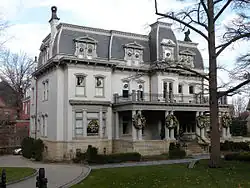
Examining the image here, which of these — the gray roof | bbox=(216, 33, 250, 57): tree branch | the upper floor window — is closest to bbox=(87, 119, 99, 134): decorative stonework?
the upper floor window

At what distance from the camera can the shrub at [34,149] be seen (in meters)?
28.2

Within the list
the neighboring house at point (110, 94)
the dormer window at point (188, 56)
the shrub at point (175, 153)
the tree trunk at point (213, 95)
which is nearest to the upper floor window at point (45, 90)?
the neighboring house at point (110, 94)

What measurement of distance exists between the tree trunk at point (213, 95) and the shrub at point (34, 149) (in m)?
16.7

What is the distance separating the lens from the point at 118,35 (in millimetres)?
31469

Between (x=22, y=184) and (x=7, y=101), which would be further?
(x=7, y=101)

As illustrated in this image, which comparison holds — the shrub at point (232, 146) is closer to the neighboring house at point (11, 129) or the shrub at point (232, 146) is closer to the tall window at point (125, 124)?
the tall window at point (125, 124)

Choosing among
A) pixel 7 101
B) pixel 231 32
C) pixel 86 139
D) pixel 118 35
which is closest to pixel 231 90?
pixel 231 32

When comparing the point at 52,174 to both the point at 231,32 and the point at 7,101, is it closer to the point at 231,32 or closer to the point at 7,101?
the point at 231,32

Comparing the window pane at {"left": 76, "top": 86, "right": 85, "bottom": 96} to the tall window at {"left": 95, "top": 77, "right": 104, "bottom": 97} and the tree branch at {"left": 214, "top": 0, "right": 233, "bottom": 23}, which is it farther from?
the tree branch at {"left": 214, "top": 0, "right": 233, "bottom": 23}

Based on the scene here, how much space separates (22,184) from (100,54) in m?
17.7

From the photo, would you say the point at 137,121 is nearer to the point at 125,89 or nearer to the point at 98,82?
the point at 125,89

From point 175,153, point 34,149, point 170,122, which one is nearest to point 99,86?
point 170,122

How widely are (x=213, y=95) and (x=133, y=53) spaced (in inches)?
592

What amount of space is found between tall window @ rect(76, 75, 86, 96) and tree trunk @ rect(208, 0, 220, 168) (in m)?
12.9
